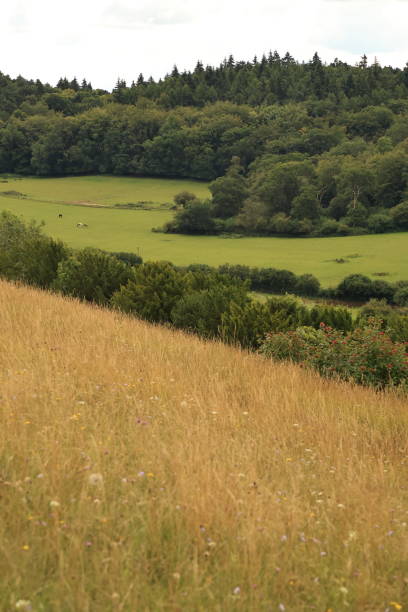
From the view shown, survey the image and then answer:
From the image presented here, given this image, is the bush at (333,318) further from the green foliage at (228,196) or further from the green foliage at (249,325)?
the green foliage at (228,196)

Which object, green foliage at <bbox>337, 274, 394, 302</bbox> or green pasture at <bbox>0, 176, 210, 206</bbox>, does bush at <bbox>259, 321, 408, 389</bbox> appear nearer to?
green foliage at <bbox>337, 274, 394, 302</bbox>

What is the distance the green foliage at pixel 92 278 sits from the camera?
1758 centimetres

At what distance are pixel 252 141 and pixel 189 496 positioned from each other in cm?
14601

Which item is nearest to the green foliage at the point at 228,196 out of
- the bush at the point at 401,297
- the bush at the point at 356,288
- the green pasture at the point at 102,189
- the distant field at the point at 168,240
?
the distant field at the point at 168,240

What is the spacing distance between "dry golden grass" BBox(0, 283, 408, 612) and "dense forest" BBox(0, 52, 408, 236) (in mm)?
96857

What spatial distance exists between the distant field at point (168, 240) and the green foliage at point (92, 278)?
183ft

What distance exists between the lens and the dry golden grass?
3264 millimetres

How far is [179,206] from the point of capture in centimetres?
11825

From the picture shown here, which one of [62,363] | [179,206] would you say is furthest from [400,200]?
[62,363]

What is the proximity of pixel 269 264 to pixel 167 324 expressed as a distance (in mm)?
65520

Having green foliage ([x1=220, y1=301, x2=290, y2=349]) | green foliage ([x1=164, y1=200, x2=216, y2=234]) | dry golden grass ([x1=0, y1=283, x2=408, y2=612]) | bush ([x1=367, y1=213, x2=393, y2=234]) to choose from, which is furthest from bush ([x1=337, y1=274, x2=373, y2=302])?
dry golden grass ([x1=0, y1=283, x2=408, y2=612])

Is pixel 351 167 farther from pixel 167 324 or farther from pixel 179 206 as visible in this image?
pixel 167 324

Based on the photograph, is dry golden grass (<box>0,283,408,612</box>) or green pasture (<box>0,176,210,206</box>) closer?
dry golden grass (<box>0,283,408,612</box>)

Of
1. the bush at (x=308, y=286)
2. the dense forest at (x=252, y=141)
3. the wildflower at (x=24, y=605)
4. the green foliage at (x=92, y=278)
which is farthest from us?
the dense forest at (x=252, y=141)
